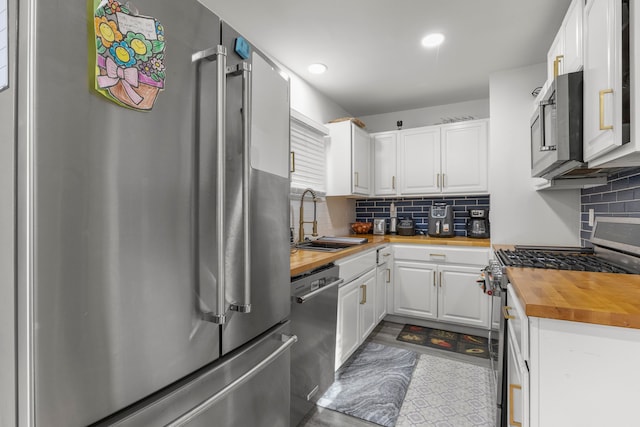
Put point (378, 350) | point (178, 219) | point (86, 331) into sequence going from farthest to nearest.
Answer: point (378, 350), point (178, 219), point (86, 331)

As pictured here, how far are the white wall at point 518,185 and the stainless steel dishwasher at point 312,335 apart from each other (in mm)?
1796

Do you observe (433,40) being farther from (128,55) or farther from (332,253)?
(128,55)

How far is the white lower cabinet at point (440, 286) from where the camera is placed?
286cm

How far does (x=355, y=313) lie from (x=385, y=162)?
75.6 inches

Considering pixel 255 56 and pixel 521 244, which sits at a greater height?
pixel 255 56

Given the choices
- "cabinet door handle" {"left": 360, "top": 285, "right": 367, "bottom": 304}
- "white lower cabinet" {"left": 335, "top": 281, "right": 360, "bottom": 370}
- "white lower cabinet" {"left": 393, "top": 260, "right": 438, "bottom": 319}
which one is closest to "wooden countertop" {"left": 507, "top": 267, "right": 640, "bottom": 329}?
"white lower cabinet" {"left": 335, "top": 281, "right": 360, "bottom": 370}

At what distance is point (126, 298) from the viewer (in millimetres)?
696

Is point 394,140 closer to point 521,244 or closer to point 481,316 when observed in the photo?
point 521,244

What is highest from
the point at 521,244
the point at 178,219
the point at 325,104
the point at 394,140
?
the point at 325,104

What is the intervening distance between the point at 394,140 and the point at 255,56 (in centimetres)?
271

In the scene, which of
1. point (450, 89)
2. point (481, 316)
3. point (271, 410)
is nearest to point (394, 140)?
point (450, 89)

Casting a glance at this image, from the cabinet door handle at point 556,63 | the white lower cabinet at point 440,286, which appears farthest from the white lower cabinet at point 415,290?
the cabinet door handle at point 556,63

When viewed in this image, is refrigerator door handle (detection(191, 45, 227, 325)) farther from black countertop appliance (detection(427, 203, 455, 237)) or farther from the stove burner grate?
black countertop appliance (detection(427, 203, 455, 237))

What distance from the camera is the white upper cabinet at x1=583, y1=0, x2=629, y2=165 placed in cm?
102
